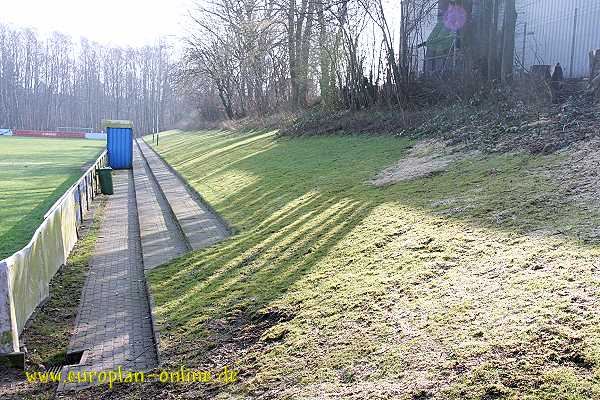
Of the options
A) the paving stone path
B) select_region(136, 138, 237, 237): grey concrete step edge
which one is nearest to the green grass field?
the paving stone path

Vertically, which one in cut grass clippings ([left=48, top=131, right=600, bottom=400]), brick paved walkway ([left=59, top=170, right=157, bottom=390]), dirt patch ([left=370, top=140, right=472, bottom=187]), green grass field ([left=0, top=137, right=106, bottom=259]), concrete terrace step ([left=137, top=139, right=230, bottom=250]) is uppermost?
dirt patch ([left=370, top=140, right=472, bottom=187])

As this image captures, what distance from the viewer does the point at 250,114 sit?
1789 inches

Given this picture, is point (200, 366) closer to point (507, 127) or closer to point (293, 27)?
point (507, 127)

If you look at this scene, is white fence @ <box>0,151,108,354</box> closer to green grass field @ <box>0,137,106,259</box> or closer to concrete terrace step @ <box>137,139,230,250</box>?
green grass field @ <box>0,137,106,259</box>

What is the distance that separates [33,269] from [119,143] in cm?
2296

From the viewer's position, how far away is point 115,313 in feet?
23.5

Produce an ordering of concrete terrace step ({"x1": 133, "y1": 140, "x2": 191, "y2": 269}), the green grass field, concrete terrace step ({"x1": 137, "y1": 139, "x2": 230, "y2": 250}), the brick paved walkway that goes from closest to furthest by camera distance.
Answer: the brick paved walkway → concrete terrace step ({"x1": 133, "y1": 140, "x2": 191, "y2": 269}) → concrete terrace step ({"x1": 137, "y1": 139, "x2": 230, "y2": 250}) → the green grass field

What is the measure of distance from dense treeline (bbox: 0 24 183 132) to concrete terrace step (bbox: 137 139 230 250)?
84.4 metres

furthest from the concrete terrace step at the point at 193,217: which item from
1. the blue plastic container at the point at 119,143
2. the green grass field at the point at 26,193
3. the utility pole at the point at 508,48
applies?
the utility pole at the point at 508,48

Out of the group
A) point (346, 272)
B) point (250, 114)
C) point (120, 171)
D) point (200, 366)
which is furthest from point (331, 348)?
point (250, 114)

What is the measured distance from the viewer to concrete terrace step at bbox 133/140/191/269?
9.84m

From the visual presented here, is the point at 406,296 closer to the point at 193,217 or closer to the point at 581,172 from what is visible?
the point at 581,172

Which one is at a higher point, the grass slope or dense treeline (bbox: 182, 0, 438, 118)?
dense treeline (bbox: 182, 0, 438, 118)

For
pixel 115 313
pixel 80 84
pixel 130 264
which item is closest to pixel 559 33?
pixel 130 264
